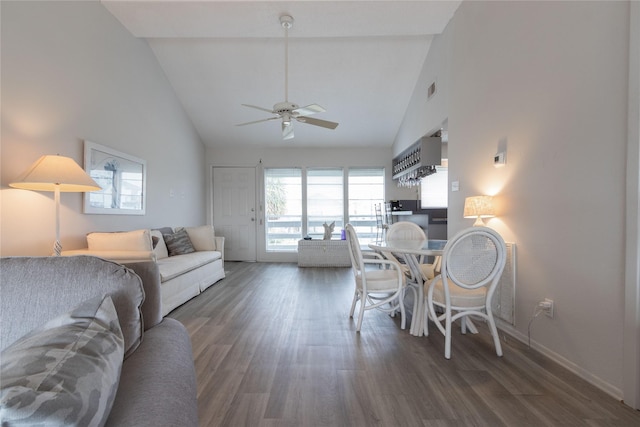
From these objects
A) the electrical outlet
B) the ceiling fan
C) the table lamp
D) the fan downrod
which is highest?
the fan downrod

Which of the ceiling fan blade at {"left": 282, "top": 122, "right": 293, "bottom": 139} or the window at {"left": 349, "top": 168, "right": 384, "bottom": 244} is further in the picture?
the window at {"left": 349, "top": 168, "right": 384, "bottom": 244}

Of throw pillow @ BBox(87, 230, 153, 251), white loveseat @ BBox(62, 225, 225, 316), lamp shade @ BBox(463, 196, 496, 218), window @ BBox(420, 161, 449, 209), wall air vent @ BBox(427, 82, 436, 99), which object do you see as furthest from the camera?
window @ BBox(420, 161, 449, 209)

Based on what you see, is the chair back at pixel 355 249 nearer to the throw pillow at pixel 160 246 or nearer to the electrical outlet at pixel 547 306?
the electrical outlet at pixel 547 306

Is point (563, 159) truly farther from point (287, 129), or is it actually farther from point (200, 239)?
point (200, 239)

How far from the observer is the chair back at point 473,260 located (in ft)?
6.46

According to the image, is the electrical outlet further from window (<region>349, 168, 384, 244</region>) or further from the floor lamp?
window (<region>349, 168, 384, 244</region>)

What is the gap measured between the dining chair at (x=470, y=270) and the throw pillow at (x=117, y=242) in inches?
112

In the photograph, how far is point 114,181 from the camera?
3496mm

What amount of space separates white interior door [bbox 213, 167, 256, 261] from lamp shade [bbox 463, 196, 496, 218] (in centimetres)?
476

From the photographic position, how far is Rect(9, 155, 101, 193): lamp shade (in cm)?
225

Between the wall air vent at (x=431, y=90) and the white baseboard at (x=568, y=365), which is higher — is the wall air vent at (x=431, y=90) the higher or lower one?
the higher one

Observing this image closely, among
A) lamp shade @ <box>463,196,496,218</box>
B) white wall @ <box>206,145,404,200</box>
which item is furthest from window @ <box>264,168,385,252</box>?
lamp shade @ <box>463,196,496,218</box>

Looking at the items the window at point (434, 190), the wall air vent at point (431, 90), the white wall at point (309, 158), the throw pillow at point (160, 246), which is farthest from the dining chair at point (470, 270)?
the window at point (434, 190)

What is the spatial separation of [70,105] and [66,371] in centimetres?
337
